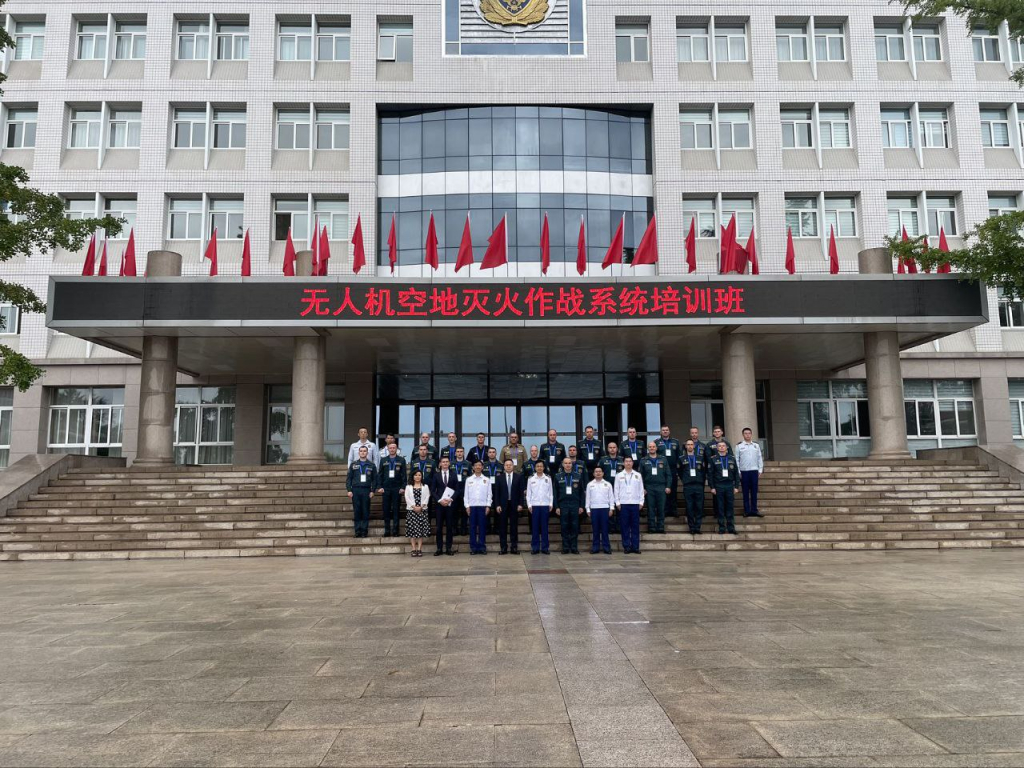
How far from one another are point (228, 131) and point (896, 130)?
23028 millimetres

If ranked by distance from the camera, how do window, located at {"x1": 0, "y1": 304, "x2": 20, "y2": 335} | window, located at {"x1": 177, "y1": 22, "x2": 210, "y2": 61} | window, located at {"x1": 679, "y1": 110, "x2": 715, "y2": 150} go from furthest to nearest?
1. window, located at {"x1": 177, "y1": 22, "x2": 210, "y2": 61}
2. window, located at {"x1": 679, "y1": 110, "x2": 715, "y2": 150}
3. window, located at {"x1": 0, "y1": 304, "x2": 20, "y2": 335}

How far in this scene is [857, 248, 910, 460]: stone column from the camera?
1791 cm

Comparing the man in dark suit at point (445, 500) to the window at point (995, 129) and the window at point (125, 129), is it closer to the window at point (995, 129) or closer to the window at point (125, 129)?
the window at point (125, 129)

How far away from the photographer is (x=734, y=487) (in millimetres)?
13203

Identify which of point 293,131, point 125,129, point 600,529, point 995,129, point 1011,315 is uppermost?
point 125,129

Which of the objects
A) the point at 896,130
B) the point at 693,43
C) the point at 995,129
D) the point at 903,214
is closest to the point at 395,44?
the point at 693,43

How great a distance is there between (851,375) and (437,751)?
23938 millimetres

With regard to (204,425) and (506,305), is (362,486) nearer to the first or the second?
(506,305)

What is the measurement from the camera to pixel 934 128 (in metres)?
25.4

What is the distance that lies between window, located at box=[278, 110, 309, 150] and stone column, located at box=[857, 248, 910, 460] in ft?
59.1

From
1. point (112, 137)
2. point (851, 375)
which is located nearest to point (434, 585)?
point (851, 375)

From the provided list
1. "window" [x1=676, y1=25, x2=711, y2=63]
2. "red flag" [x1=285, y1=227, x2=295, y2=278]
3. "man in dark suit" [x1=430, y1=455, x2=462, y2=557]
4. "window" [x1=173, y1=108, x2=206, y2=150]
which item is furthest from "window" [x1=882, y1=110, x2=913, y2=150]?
"window" [x1=173, y1=108, x2=206, y2=150]

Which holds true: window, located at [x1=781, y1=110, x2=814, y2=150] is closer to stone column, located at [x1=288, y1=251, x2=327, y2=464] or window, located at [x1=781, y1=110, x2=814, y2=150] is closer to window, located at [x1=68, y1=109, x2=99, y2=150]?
stone column, located at [x1=288, y1=251, x2=327, y2=464]

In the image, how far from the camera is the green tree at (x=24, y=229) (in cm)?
1369
